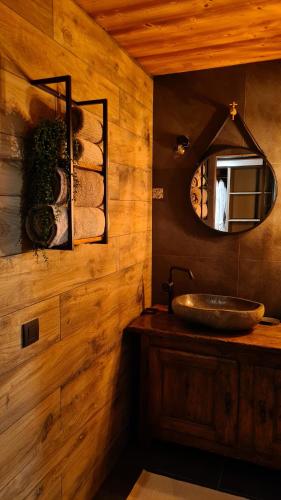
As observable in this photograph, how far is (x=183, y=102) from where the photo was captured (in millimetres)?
2568

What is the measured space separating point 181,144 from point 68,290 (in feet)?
4.74

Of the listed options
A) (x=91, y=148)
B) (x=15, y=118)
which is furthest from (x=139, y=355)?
(x=15, y=118)

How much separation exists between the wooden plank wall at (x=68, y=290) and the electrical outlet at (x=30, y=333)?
0.03 metres

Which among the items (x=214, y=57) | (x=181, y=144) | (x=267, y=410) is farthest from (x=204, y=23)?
(x=267, y=410)

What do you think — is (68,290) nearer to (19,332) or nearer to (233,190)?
(19,332)

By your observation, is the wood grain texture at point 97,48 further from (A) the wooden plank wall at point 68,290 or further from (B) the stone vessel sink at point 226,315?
(B) the stone vessel sink at point 226,315

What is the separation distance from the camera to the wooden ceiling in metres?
1.71

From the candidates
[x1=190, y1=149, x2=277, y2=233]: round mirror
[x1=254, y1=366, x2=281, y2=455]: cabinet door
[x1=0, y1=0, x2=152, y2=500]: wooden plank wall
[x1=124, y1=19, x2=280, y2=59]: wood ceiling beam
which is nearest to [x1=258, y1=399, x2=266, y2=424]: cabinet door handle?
[x1=254, y1=366, x2=281, y2=455]: cabinet door

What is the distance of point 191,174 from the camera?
260 centimetres

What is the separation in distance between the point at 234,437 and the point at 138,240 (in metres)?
1.34

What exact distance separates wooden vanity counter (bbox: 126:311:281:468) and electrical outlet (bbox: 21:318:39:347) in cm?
94

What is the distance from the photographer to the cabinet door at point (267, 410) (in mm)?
2023

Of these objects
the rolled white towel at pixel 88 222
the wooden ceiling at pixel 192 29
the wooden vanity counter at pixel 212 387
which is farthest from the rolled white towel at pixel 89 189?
the wooden vanity counter at pixel 212 387

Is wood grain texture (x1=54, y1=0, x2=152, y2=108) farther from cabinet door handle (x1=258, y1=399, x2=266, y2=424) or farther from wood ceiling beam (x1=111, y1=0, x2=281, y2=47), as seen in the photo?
cabinet door handle (x1=258, y1=399, x2=266, y2=424)
